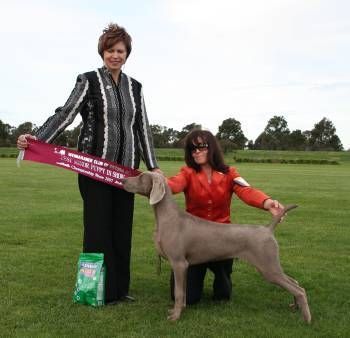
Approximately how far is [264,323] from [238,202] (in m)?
13.2

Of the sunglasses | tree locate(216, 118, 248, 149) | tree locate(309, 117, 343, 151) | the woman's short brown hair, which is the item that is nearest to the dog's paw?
the sunglasses

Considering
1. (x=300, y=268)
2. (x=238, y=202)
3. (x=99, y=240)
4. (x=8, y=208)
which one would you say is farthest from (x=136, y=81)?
(x=238, y=202)

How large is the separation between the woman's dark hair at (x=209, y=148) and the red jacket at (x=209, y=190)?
77 mm

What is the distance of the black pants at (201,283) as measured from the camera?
7.04m

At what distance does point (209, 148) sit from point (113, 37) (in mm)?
1718

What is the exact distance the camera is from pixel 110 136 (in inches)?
262

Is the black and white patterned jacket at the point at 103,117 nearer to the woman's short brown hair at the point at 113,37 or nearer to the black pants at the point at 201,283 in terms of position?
the woman's short brown hair at the point at 113,37

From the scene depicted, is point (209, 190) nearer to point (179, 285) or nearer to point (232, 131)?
point (179, 285)

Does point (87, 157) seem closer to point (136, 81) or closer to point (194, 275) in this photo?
point (136, 81)

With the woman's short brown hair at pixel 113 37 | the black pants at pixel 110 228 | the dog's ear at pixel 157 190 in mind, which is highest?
the woman's short brown hair at pixel 113 37

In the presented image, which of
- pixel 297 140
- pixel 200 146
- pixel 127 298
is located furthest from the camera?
pixel 297 140

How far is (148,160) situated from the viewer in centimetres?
707

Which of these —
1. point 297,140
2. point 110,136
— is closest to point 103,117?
point 110,136

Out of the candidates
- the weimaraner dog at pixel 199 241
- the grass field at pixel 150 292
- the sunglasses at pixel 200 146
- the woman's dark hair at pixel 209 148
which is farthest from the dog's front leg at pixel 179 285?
the sunglasses at pixel 200 146
